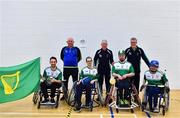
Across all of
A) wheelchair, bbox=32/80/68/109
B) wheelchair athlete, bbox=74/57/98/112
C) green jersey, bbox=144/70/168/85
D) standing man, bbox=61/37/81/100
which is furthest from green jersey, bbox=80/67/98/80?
green jersey, bbox=144/70/168/85

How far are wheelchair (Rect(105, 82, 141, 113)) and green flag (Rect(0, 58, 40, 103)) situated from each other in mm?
1615

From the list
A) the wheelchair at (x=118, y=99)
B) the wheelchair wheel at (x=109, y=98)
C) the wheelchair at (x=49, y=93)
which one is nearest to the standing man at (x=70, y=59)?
the wheelchair at (x=49, y=93)

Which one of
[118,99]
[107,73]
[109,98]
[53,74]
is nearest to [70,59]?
[53,74]

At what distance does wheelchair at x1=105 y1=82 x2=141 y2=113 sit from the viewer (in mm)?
6609

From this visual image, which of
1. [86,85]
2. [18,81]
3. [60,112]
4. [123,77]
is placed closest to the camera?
[60,112]

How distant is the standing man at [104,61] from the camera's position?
740cm

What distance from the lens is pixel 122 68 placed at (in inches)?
266

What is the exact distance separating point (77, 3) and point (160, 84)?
402 cm

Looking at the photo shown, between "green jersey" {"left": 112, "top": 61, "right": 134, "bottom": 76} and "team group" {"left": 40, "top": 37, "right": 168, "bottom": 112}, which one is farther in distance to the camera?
"green jersey" {"left": 112, "top": 61, "right": 134, "bottom": 76}

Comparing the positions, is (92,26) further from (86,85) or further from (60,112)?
(60,112)

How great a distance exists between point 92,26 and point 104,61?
90.7 inches

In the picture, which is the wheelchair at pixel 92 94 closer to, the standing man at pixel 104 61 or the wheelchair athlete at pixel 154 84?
the standing man at pixel 104 61

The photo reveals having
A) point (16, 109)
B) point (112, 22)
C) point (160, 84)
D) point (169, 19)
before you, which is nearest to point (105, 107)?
point (160, 84)

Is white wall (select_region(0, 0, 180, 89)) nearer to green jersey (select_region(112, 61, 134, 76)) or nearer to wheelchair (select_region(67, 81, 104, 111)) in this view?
wheelchair (select_region(67, 81, 104, 111))
